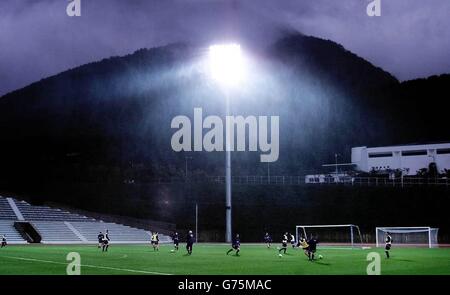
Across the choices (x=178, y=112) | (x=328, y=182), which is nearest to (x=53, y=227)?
(x=328, y=182)

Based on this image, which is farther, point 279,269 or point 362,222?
point 362,222

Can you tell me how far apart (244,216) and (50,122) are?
55.5m

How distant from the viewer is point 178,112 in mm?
107312

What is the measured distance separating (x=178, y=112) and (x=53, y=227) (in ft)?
170

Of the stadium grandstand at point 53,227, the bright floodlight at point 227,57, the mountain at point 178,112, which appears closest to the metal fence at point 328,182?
the mountain at point 178,112

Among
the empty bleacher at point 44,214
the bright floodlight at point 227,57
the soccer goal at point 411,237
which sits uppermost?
the bright floodlight at point 227,57

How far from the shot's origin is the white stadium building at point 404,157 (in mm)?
94812

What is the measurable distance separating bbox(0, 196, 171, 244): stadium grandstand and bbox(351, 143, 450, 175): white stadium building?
5467cm

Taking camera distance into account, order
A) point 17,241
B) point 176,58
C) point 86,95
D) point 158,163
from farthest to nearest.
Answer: point 176,58, point 86,95, point 158,163, point 17,241

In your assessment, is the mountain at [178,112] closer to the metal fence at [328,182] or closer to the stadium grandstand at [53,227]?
the metal fence at [328,182]

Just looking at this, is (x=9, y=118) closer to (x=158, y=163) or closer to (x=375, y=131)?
(x=158, y=163)

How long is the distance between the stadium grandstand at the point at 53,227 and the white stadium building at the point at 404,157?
54671mm

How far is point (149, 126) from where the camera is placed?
349 feet

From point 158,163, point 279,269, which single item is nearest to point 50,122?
point 158,163
